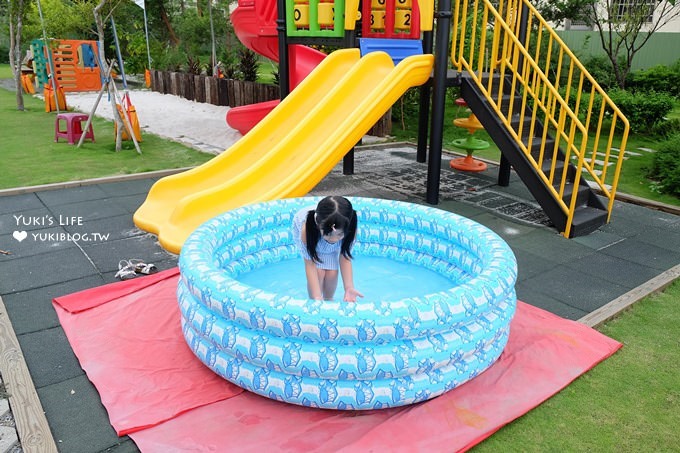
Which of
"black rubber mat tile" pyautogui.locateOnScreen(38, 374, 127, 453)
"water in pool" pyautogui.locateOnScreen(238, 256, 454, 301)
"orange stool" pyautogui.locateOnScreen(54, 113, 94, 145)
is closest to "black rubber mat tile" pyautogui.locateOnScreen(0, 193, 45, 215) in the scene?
"water in pool" pyautogui.locateOnScreen(238, 256, 454, 301)

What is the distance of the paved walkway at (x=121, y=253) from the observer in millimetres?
3416

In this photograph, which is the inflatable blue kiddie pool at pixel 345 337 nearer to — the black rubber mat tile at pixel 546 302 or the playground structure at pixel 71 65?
the black rubber mat tile at pixel 546 302

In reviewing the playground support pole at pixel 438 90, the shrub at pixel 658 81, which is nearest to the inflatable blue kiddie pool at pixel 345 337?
the playground support pole at pixel 438 90

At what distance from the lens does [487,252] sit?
13.5ft

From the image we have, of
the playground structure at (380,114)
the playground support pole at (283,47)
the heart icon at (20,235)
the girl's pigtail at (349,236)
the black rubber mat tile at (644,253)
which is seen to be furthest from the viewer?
the playground support pole at (283,47)

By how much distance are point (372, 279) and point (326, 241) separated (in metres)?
1.47

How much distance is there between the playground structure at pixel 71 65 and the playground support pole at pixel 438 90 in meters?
16.1

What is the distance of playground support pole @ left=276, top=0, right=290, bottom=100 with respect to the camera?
821 centimetres

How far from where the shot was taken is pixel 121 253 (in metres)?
5.46

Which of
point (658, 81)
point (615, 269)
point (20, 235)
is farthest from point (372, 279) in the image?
point (658, 81)

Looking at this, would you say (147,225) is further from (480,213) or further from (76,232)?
(480,213)

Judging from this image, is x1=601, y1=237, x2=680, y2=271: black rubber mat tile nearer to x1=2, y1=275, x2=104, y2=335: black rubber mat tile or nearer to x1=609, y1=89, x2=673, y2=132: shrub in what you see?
x1=2, y1=275, x2=104, y2=335: black rubber mat tile

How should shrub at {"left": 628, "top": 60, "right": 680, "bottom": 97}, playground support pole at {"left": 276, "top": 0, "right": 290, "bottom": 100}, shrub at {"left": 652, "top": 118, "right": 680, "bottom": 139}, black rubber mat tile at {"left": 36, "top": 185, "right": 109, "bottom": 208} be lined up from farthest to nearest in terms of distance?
shrub at {"left": 628, "top": 60, "right": 680, "bottom": 97}, shrub at {"left": 652, "top": 118, "right": 680, "bottom": 139}, playground support pole at {"left": 276, "top": 0, "right": 290, "bottom": 100}, black rubber mat tile at {"left": 36, "top": 185, "right": 109, "bottom": 208}

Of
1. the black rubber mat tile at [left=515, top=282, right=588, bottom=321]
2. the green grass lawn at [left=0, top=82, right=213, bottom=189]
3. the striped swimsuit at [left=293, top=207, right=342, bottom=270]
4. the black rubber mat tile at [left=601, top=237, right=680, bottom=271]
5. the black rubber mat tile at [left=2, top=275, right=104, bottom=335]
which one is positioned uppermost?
the striped swimsuit at [left=293, top=207, right=342, bottom=270]
